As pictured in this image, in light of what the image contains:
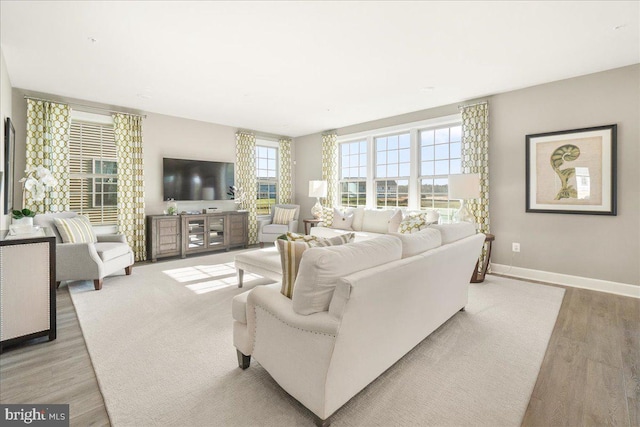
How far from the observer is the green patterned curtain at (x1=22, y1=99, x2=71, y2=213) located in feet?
14.2

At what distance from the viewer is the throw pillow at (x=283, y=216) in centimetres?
674

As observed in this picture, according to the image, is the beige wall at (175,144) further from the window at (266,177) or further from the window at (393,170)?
the window at (393,170)

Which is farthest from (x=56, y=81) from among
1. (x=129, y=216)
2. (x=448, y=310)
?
(x=448, y=310)

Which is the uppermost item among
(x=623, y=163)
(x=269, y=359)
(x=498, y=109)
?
(x=498, y=109)

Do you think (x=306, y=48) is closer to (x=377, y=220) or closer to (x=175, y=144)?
(x=377, y=220)

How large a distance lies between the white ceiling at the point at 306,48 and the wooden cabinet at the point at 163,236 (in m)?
1.98

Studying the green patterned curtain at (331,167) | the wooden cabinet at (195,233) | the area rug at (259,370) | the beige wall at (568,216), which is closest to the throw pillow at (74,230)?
the area rug at (259,370)

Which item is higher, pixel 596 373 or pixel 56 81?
pixel 56 81

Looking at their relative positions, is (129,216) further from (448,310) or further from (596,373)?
(596,373)

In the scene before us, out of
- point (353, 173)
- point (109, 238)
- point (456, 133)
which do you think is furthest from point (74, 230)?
point (456, 133)

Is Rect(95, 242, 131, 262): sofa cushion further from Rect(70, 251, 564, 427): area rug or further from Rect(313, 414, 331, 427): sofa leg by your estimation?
Rect(313, 414, 331, 427): sofa leg

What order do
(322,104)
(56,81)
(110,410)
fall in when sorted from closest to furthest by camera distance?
1. (110,410)
2. (56,81)
3. (322,104)

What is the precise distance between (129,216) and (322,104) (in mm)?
3765

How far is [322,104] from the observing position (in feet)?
16.6
